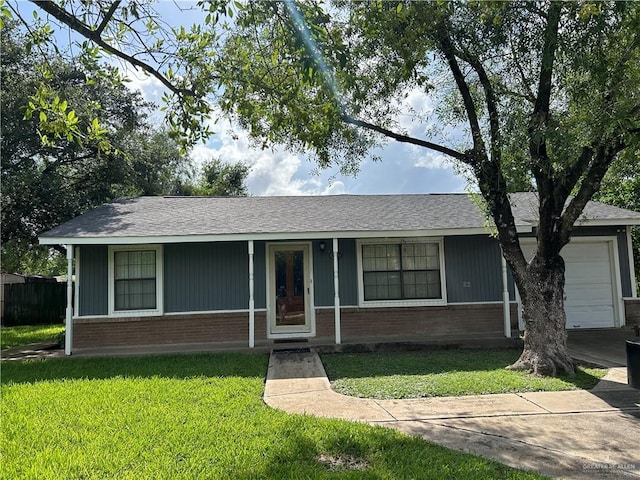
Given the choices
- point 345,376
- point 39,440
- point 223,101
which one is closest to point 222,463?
point 39,440

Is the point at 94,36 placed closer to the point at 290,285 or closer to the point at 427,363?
the point at 427,363

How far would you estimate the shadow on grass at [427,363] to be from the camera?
7535 millimetres

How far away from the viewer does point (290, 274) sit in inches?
462

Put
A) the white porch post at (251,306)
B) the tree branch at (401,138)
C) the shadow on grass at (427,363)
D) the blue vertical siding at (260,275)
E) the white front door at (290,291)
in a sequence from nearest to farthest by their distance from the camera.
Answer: the shadow on grass at (427,363) < the tree branch at (401,138) < the white porch post at (251,306) < the blue vertical siding at (260,275) < the white front door at (290,291)

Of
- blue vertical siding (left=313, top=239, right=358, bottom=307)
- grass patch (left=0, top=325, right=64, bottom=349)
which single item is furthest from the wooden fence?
blue vertical siding (left=313, top=239, right=358, bottom=307)

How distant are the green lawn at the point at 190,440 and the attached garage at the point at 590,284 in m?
8.88

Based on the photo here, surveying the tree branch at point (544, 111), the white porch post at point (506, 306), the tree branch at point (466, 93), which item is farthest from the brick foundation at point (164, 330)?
the tree branch at point (544, 111)

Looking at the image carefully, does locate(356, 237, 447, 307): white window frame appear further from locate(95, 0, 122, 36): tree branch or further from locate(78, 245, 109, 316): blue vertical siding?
locate(95, 0, 122, 36): tree branch

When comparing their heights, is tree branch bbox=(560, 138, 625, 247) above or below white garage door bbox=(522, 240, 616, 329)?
above

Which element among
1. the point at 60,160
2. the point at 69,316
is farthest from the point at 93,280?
the point at 60,160

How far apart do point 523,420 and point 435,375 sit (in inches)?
87.4

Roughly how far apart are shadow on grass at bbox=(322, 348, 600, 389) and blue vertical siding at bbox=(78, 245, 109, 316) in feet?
17.8

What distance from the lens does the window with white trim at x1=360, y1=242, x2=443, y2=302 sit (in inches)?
445

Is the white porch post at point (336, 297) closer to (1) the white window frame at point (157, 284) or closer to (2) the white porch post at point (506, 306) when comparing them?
(2) the white porch post at point (506, 306)
